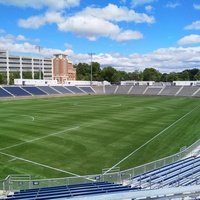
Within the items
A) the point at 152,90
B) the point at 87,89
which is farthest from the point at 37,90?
the point at 152,90

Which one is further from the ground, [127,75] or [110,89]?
[127,75]

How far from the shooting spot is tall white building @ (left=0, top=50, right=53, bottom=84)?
138m

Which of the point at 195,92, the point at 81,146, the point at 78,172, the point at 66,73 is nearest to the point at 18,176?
the point at 78,172

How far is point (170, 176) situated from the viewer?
11672 mm

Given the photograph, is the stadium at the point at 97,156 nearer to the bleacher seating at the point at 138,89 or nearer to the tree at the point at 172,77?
the bleacher seating at the point at 138,89

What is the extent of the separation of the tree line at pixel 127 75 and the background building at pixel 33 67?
18761 millimetres

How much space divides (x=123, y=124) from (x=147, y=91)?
203 ft

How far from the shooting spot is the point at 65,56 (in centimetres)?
14912

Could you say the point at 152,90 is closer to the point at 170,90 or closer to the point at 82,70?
the point at 170,90

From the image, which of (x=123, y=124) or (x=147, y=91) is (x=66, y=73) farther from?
(x=123, y=124)

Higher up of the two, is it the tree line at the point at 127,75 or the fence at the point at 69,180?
the tree line at the point at 127,75

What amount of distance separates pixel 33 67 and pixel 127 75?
224 ft

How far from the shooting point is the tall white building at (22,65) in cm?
13775

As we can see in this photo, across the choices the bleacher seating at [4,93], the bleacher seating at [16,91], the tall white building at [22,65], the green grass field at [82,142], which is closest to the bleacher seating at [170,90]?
the bleacher seating at [16,91]
